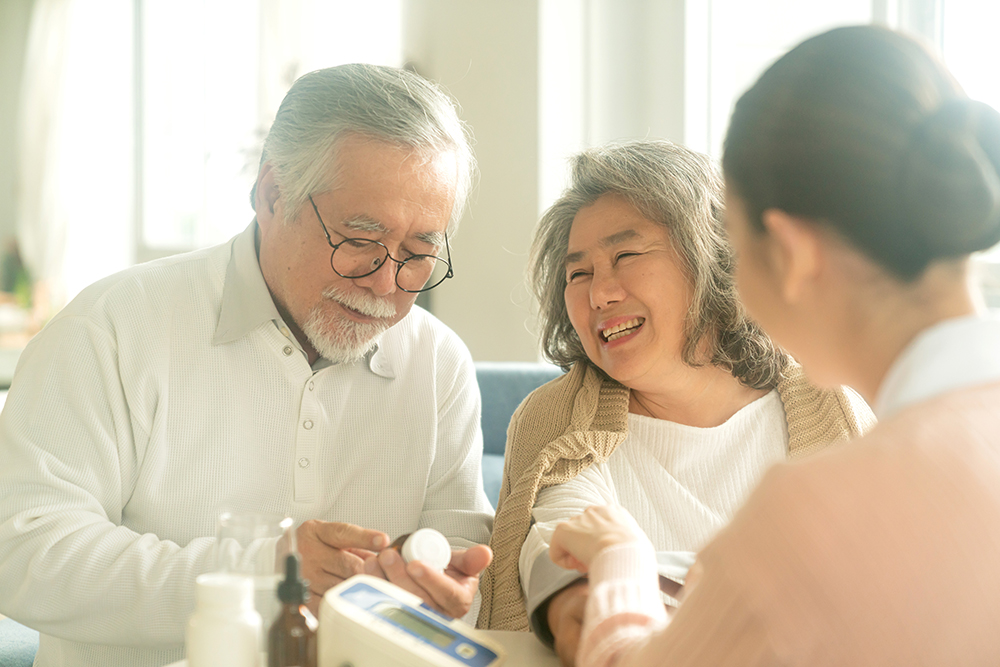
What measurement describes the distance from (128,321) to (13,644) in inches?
42.1

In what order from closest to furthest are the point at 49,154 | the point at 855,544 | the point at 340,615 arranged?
the point at 855,544 → the point at 340,615 → the point at 49,154

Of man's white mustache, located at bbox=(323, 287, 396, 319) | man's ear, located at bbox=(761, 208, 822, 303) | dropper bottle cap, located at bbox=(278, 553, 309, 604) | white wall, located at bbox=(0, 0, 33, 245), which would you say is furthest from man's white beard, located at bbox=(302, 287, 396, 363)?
white wall, located at bbox=(0, 0, 33, 245)

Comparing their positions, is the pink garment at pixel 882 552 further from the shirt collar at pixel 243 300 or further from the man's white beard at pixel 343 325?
the shirt collar at pixel 243 300

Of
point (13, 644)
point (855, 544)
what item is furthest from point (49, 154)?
point (855, 544)

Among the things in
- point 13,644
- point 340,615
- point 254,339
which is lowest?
point 13,644

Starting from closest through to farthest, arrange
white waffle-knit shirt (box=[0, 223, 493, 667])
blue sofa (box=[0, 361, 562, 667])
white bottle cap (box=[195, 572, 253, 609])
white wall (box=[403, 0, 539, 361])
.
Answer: white bottle cap (box=[195, 572, 253, 609])
white waffle-knit shirt (box=[0, 223, 493, 667])
blue sofa (box=[0, 361, 562, 667])
white wall (box=[403, 0, 539, 361])

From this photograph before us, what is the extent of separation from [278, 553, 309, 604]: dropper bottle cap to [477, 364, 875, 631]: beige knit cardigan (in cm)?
64

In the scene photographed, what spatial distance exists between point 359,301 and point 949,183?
43.1 inches

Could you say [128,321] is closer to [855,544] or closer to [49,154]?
[855,544]

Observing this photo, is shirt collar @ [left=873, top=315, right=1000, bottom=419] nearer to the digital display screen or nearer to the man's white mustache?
the digital display screen

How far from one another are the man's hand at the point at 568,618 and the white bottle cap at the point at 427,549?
0.19m

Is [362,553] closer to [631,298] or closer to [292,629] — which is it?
[292,629]

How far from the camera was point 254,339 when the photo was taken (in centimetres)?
165

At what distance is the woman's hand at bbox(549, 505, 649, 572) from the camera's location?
103 cm
